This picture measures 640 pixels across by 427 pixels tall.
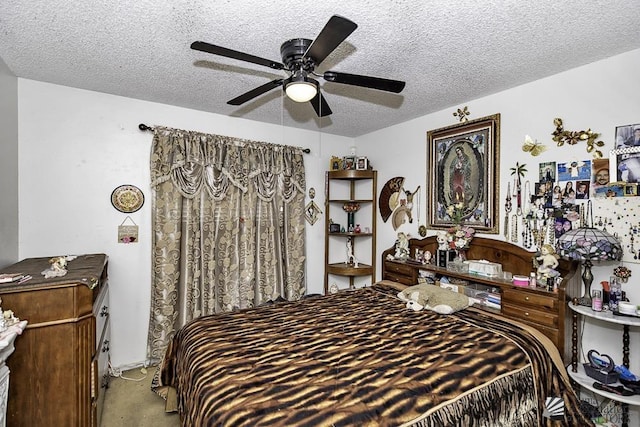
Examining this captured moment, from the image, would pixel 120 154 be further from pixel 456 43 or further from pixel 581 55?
pixel 581 55

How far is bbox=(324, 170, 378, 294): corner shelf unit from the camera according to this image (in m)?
3.85

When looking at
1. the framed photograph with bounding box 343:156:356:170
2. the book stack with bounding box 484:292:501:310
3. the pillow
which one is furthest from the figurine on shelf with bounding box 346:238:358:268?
the book stack with bounding box 484:292:501:310

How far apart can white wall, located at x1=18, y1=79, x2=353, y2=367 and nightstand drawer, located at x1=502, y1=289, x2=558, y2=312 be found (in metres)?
3.22

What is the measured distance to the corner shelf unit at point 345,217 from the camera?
3.85 metres

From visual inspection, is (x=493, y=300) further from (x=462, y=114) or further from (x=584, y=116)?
(x=462, y=114)

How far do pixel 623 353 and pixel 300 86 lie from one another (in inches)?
102

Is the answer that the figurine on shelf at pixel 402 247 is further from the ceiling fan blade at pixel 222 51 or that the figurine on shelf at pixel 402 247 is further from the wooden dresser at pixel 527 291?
the ceiling fan blade at pixel 222 51

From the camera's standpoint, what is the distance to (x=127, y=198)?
9.41 ft

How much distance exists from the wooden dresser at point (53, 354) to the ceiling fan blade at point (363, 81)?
6.04 feet

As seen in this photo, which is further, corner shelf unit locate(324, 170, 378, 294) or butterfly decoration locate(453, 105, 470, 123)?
corner shelf unit locate(324, 170, 378, 294)

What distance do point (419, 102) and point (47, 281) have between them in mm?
3182

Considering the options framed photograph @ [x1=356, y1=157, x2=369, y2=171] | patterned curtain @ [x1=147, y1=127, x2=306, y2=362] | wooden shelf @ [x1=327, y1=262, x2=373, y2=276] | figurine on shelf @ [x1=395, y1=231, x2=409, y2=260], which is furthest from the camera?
framed photograph @ [x1=356, y1=157, x2=369, y2=171]

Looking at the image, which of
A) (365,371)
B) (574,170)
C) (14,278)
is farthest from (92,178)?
(574,170)

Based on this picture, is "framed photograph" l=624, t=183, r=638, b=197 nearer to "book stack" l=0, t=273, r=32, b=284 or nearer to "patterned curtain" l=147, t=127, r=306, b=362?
"patterned curtain" l=147, t=127, r=306, b=362
